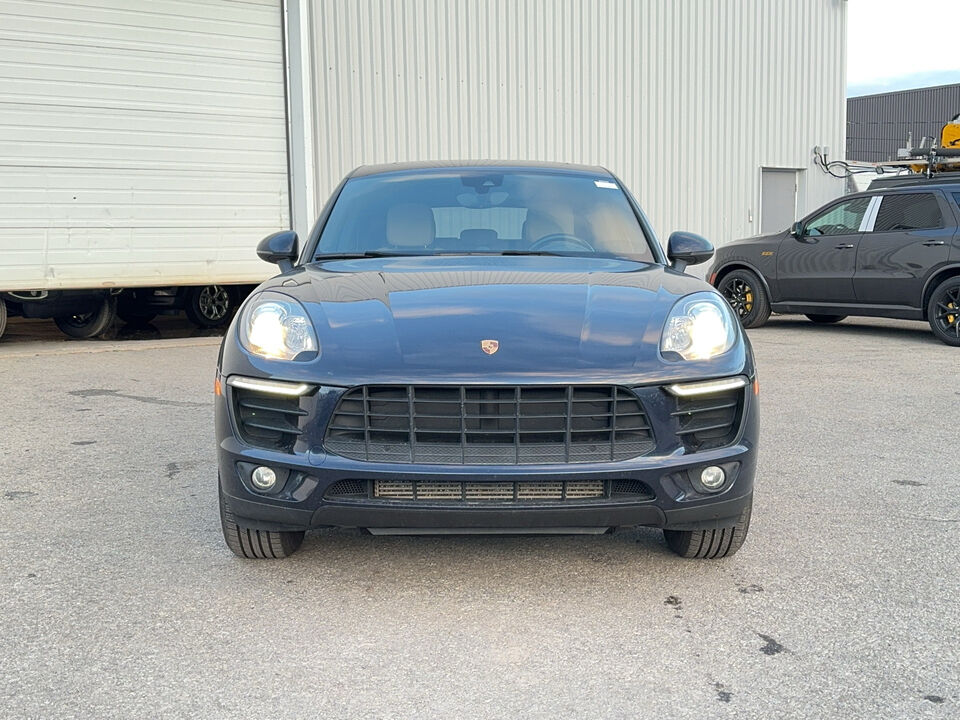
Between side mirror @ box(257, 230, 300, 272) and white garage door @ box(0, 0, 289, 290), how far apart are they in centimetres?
685

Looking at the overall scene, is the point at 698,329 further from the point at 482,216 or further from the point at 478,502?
the point at 482,216

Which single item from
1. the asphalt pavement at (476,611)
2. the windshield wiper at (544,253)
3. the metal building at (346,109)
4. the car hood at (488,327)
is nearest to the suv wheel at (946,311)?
the asphalt pavement at (476,611)

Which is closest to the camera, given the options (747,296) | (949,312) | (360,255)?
(360,255)

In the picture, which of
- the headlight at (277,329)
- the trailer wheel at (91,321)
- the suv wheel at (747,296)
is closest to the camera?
the headlight at (277,329)

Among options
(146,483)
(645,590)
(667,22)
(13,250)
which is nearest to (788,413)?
(645,590)

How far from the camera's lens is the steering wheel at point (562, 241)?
4.46 metres

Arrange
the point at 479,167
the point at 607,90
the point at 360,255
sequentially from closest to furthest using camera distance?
the point at 360,255
the point at 479,167
the point at 607,90

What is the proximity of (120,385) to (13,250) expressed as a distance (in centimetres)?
330

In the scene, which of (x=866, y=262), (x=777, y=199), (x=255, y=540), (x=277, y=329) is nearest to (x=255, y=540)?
(x=255, y=540)

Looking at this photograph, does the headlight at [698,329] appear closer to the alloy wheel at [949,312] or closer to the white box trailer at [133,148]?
the alloy wheel at [949,312]

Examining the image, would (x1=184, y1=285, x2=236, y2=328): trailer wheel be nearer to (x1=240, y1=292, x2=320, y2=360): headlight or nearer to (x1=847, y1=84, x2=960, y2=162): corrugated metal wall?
(x1=240, y1=292, x2=320, y2=360): headlight

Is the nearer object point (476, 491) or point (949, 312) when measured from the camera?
point (476, 491)

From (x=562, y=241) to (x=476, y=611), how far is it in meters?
1.87

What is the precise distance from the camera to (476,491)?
314cm
